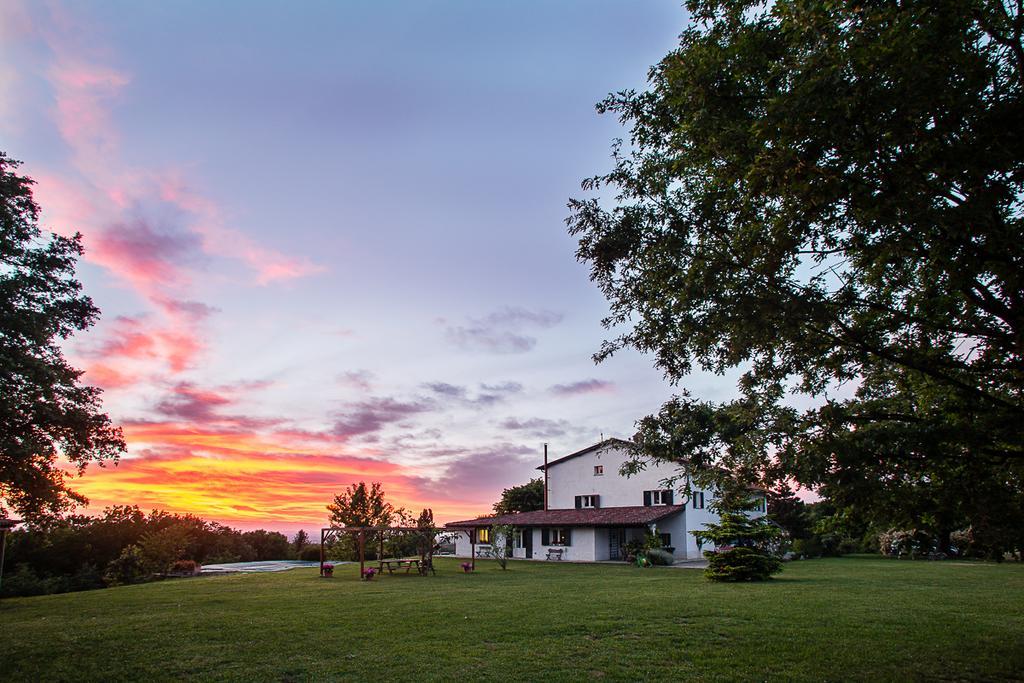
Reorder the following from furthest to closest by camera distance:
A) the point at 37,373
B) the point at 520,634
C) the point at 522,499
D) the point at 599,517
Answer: the point at 522,499, the point at 599,517, the point at 37,373, the point at 520,634

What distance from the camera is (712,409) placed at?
10086 millimetres

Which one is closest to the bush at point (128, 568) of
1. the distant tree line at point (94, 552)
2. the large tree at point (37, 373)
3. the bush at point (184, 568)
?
the distant tree line at point (94, 552)

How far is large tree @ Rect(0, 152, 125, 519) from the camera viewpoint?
17.7 meters

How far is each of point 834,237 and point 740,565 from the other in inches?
749

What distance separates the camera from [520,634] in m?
11.1

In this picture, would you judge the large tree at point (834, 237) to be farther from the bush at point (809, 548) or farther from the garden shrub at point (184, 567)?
the bush at point (809, 548)

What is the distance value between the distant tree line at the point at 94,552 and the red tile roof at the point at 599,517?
16339 mm

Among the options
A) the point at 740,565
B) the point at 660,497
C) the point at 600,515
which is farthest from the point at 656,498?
the point at 740,565

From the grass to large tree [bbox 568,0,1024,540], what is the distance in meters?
3.05

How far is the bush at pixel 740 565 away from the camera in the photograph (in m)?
23.0

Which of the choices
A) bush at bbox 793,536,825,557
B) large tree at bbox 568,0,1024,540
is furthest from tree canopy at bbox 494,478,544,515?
large tree at bbox 568,0,1024,540

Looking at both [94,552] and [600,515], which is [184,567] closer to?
[94,552]

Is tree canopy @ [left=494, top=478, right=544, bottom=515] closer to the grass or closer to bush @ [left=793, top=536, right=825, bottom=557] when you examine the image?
bush @ [left=793, top=536, right=825, bottom=557]

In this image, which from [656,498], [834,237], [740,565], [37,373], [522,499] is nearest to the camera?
[834,237]
